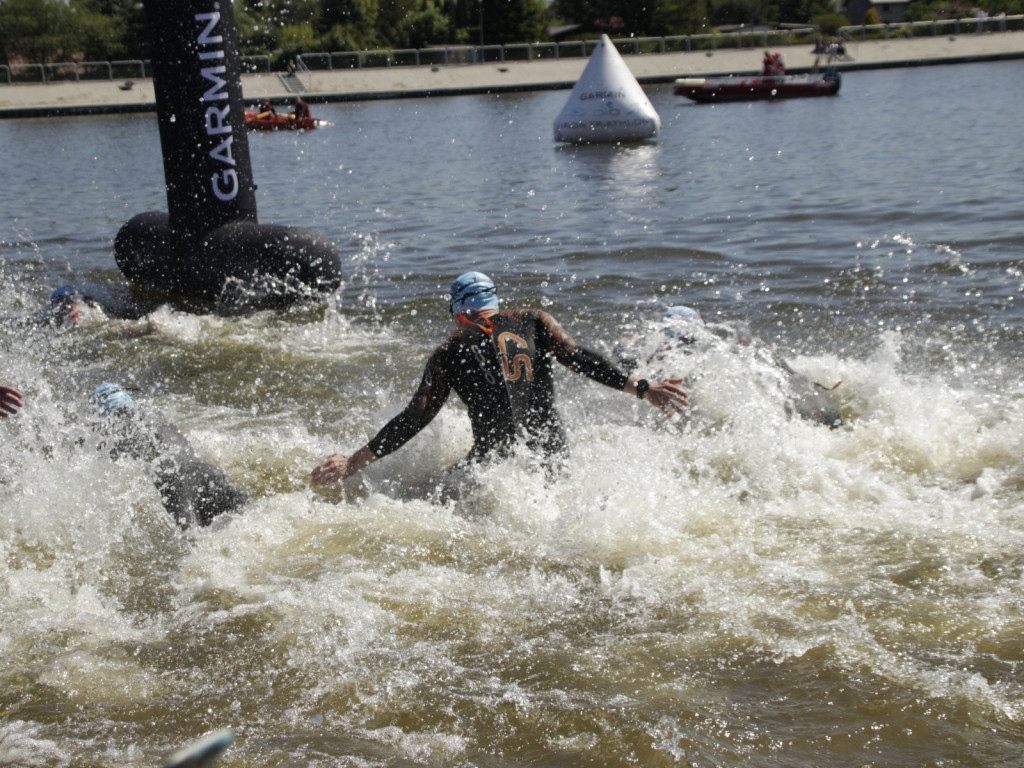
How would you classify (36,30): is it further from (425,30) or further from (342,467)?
(342,467)

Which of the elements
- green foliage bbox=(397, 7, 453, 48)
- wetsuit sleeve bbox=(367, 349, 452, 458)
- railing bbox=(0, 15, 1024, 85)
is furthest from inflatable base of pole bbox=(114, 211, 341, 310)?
green foliage bbox=(397, 7, 453, 48)

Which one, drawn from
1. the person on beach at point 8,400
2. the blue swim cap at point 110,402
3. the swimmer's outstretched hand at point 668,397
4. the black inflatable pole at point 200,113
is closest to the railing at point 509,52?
the black inflatable pole at point 200,113

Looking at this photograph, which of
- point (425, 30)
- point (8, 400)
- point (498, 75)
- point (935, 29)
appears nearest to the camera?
point (8, 400)

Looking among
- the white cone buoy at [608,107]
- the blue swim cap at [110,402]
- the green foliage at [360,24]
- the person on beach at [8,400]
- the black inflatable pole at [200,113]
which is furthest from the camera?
the green foliage at [360,24]

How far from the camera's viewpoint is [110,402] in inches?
232

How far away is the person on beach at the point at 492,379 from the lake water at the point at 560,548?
26 cm

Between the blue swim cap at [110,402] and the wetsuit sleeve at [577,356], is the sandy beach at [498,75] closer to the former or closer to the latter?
the blue swim cap at [110,402]

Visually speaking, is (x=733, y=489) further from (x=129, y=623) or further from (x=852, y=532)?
(x=129, y=623)

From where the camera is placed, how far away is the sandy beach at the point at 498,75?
45.8 metres

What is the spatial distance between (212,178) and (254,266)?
3.44 feet

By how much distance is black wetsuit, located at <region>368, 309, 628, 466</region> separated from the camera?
17.7ft

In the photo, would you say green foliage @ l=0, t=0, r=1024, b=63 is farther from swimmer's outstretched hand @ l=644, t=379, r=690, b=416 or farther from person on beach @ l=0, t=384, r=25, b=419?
swimmer's outstretched hand @ l=644, t=379, r=690, b=416

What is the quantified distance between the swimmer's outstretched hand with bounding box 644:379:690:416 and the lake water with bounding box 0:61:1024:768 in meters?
0.45

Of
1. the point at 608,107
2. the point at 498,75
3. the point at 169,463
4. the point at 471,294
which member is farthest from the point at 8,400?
the point at 498,75
